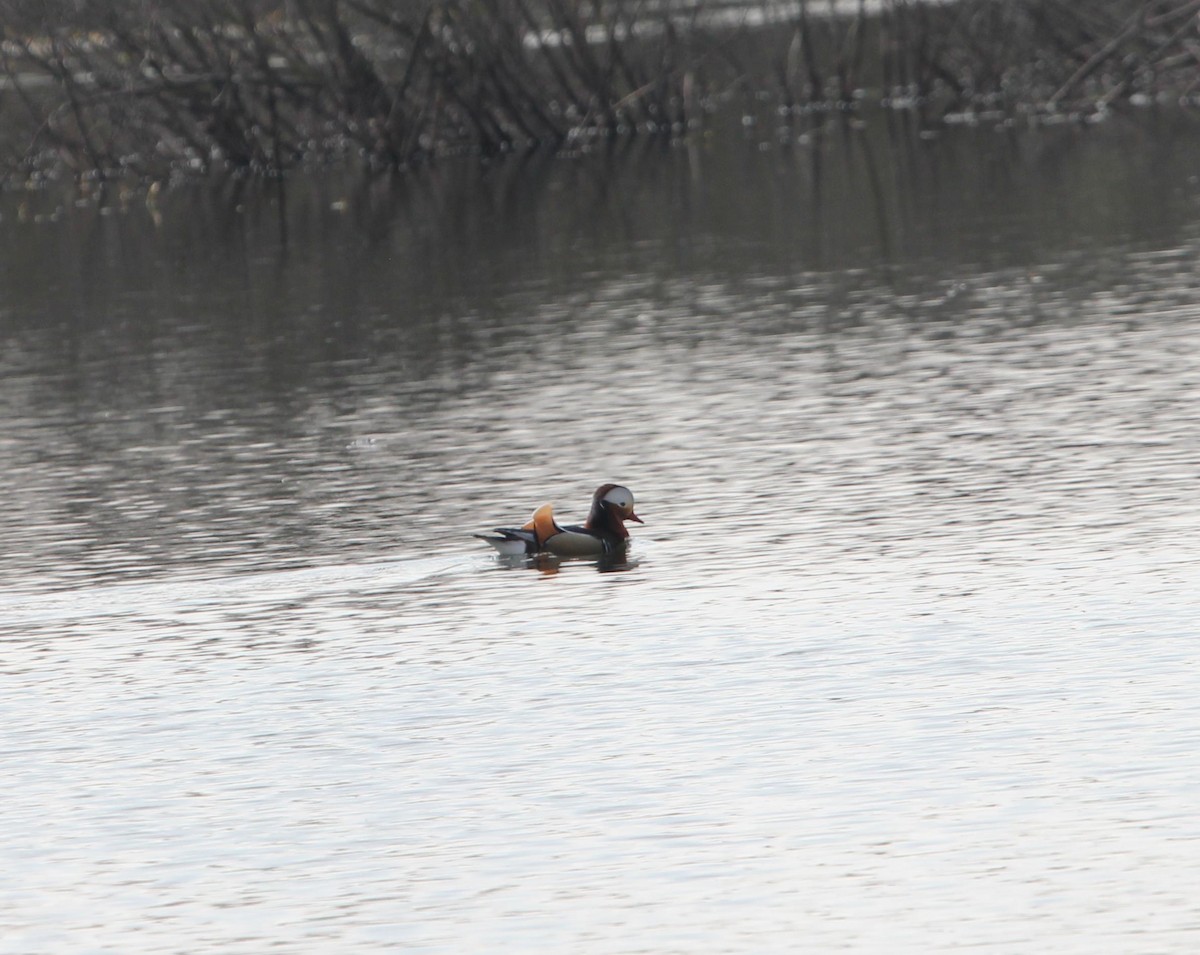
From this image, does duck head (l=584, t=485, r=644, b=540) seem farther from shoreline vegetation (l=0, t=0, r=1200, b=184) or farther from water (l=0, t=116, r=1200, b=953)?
shoreline vegetation (l=0, t=0, r=1200, b=184)

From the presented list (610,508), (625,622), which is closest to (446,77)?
(610,508)

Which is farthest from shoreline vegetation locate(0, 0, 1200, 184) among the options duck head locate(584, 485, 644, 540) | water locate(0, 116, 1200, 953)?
duck head locate(584, 485, 644, 540)

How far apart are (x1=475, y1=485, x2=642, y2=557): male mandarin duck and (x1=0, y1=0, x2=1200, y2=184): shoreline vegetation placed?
30574 mm

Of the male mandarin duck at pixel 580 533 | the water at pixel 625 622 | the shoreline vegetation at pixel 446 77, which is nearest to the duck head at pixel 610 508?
the male mandarin duck at pixel 580 533

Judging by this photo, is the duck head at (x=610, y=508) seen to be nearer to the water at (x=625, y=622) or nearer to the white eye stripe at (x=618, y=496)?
the white eye stripe at (x=618, y=496)

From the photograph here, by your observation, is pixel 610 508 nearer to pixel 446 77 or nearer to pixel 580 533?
pixel 580 533

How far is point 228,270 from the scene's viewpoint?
37.0m

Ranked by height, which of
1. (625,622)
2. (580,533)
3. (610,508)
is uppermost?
(610,508)

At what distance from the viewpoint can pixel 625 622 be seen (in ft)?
47.4

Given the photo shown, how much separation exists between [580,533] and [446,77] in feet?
120

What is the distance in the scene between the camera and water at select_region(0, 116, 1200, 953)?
1007 cm

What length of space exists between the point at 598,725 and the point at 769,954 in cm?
313

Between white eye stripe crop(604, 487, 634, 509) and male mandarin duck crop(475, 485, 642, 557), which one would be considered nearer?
male mandarin duck crop(475, 485, 642, 557)

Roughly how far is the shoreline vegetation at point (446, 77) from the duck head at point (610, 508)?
30547 mm
